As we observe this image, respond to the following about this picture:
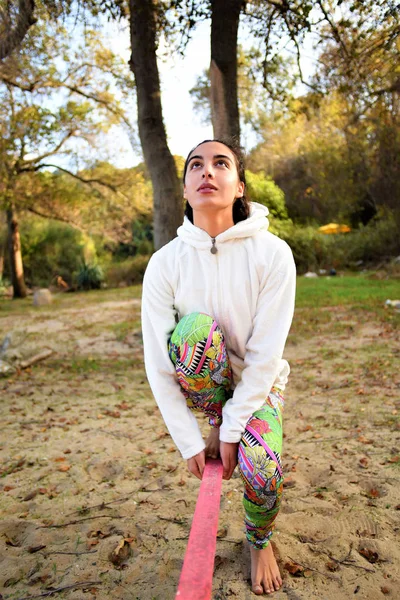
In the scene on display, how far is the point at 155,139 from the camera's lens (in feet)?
19.4

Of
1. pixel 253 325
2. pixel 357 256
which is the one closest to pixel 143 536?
pixel 253 325

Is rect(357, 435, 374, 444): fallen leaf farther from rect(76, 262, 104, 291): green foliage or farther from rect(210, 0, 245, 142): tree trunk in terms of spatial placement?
rect(76, 262, 104, 291): green foliage

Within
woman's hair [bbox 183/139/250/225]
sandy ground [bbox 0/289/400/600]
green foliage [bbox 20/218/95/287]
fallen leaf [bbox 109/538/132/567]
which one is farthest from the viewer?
green foliage [bbox 20/218/95/287]

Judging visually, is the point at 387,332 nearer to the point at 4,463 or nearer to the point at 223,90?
the point at 223,90

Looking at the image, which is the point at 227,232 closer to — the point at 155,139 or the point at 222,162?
the point at 222,162

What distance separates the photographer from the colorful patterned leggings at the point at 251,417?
5.64 feet

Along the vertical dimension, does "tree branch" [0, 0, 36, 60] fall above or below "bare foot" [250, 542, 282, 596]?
above

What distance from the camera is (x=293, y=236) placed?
16578 mm

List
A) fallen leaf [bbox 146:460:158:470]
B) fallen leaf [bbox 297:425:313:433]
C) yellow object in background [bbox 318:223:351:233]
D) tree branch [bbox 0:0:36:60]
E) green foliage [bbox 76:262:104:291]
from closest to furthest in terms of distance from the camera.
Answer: fallen leaf [bbox 146:460:158:470]
fallen leaf [bbox 297:425:313:433]
tree branch [bbox 0:0:36:60]
green foliage [bbox 76:262:104:291]
yellow object in background [bbox 318:223:351:233]

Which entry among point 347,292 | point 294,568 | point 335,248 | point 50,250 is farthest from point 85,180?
point 294,568

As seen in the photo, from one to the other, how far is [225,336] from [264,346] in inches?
7.4

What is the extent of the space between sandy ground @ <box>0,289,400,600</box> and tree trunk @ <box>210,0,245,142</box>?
9.50ft

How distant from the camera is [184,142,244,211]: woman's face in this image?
1.98 meters

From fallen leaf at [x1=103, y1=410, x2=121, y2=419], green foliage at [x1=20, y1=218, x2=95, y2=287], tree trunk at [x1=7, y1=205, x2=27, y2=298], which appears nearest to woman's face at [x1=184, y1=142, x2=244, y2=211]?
fallen leaf at [x1=103, y1=410, x2=121, y2=419]
